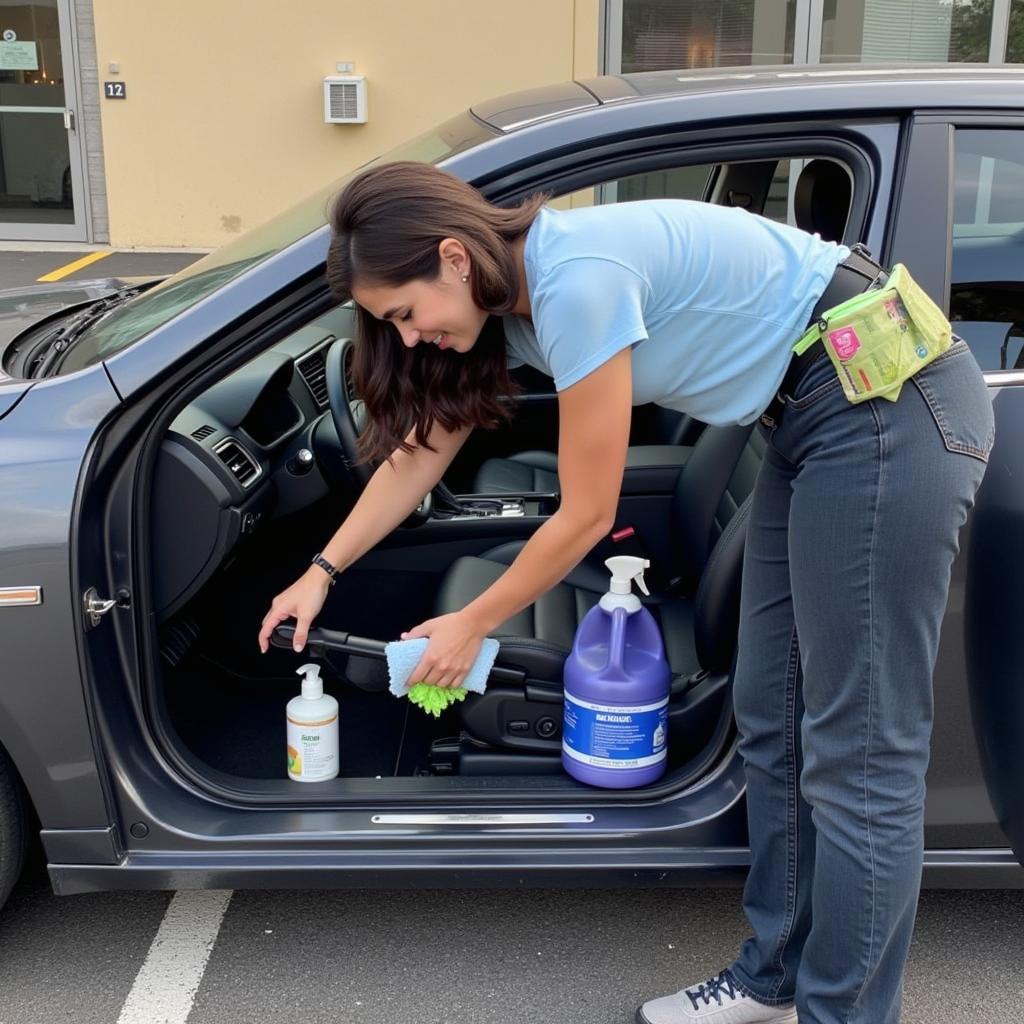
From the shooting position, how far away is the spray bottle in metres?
2.16

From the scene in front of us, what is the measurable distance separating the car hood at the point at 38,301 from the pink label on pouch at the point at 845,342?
1381 mm

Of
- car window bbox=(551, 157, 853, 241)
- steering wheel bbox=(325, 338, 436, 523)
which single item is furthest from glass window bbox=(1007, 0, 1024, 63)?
steering wheel bbox=(325, 338, 436, 523)

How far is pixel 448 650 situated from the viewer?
6.26 feet

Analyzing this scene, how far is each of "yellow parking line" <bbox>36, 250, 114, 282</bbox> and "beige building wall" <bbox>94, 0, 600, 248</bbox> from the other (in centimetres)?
34

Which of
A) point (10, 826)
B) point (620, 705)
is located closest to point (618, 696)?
point (620, 705)

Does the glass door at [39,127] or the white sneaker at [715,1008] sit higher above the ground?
the glass door at [39,127]

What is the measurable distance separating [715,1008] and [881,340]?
116 centimetres

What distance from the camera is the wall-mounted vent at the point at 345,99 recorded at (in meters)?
8.72

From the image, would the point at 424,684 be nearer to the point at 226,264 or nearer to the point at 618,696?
the point at 618,696

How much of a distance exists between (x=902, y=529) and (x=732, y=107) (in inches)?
30.5

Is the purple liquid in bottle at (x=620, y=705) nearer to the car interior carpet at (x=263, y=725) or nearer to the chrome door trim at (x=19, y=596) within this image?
the car interior carpet at (x=263, y=725)

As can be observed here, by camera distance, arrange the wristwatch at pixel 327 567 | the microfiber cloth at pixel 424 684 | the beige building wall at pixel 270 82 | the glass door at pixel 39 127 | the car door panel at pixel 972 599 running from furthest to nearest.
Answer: the glass door at pixel 39 127
the beige building wall at pixel 270 82
the wristwatch at pixel 327 567
the microfiber cloth at pixel 424 684
the car door panel at pixel 972 599

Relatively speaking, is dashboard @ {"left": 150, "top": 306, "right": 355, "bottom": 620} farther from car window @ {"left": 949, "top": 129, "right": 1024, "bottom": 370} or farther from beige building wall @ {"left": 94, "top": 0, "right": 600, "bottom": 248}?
beige building wall @ {"left": 94, "top": 0, "right": 600, "bottom": 248}

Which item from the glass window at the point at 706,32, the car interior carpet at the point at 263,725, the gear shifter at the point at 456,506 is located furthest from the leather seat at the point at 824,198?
the glass window at the point at 706,32
